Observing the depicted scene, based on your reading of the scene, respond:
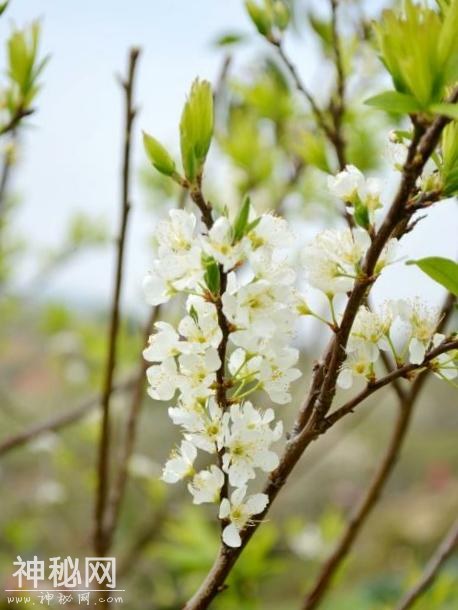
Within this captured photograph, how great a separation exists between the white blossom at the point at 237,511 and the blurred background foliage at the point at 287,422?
26cm

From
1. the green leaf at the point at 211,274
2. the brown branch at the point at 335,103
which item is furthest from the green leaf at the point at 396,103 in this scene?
the brown branch at the point at 335,103

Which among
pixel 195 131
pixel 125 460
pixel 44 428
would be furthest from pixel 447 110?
pixel 44 428

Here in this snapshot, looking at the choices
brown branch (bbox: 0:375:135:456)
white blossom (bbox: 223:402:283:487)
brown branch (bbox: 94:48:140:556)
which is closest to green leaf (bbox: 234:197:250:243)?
white blossom (bbox: 223:402:283:487)

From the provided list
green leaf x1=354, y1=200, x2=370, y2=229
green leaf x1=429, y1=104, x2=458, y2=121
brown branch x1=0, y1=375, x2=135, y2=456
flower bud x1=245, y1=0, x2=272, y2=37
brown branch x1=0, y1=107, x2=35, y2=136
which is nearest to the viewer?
green leaf x1=429, y1=104, x2=458, y2=121

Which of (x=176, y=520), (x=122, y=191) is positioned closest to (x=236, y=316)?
(x=122, y=191)

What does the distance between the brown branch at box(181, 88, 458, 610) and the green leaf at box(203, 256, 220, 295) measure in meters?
0.08

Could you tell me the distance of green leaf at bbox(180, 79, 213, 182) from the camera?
455 mm

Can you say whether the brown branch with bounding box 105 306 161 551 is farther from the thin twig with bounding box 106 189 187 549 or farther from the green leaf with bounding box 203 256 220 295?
the green leaf with bounding box 203 256 220 295

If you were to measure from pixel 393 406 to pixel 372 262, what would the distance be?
4652mm

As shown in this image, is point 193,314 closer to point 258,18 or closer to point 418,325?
point 418,325

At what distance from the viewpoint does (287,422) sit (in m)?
3.31

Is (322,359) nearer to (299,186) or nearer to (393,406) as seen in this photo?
(299,186)

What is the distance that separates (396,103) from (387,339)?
6.3 inches

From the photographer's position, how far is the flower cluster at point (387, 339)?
0.49m
